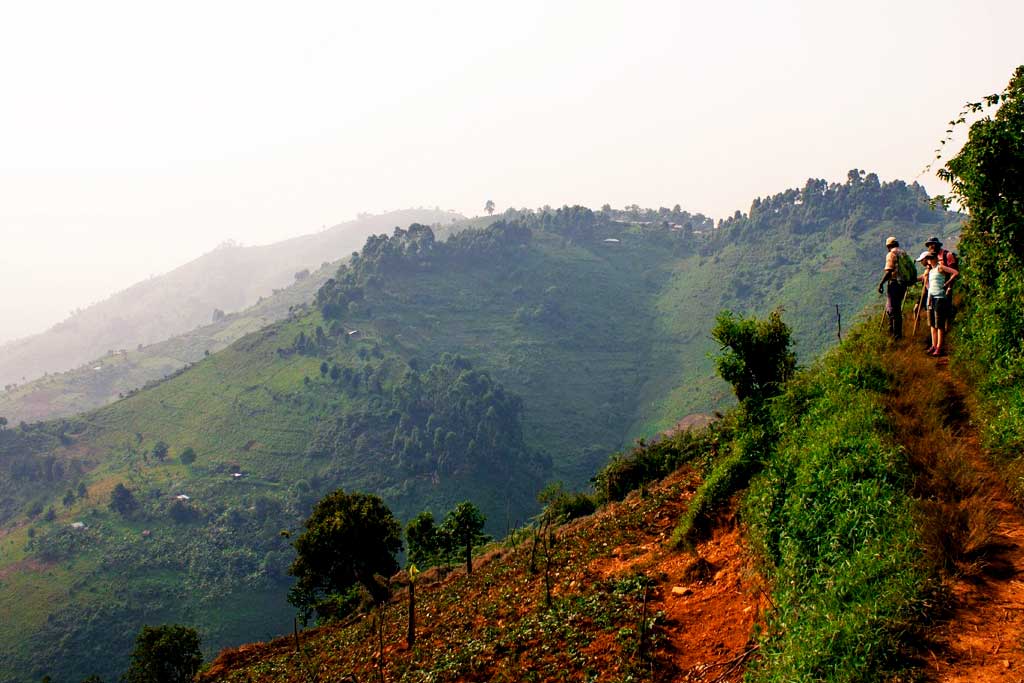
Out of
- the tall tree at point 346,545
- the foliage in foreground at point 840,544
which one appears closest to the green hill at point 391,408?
the tall tree at point 346,545

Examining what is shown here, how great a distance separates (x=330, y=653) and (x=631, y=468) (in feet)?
39.6

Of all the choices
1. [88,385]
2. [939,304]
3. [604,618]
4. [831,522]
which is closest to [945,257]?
[939,304]

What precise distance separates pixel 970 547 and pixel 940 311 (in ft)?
21.6

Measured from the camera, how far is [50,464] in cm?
9769

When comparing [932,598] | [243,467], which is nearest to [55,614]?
[243,467]

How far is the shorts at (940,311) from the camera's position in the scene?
10531 mm

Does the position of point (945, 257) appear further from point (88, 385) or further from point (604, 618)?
point (88, 385)

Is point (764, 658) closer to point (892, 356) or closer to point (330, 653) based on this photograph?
point (892, 356)

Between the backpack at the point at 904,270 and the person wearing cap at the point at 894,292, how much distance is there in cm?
2

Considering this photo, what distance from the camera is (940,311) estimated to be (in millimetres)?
10586

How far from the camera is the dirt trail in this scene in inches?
180

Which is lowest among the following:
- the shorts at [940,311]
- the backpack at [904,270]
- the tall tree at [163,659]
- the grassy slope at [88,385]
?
the tall tree at [163,659]

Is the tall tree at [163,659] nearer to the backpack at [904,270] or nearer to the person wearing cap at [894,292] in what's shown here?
the person wearing cap at [894,292]

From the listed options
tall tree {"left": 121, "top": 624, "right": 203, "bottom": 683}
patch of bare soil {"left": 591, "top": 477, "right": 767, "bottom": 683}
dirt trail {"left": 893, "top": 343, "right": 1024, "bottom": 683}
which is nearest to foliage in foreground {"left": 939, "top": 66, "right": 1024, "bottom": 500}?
Result: dirt trail {"left": 893, "top": 343, "right": 1024, "bottom": 683}
